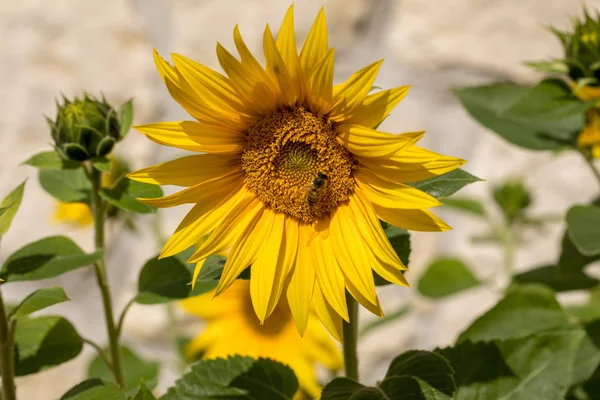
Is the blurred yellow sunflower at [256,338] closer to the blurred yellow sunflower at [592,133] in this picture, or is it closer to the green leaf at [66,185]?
the green leaf at [66,185]

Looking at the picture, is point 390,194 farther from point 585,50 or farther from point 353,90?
point 585,50

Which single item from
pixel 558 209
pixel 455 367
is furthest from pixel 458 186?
pixel 558 209

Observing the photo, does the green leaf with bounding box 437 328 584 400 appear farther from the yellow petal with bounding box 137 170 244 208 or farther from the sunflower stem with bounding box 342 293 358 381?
the yellow petal with bounding box 137 170 244 208

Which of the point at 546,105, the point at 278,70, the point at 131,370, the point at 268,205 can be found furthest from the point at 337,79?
the point at 278,70

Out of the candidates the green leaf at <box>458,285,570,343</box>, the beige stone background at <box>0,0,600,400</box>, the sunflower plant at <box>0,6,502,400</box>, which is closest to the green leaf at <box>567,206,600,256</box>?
the green leaf at <box>458,285,570,343</box>

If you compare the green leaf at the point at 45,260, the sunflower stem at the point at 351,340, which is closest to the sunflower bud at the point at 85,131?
the green leaf at the point at 45,260

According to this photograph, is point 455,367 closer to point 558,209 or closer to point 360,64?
point 558,209
